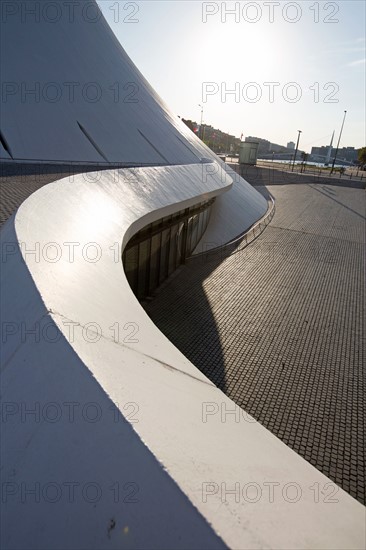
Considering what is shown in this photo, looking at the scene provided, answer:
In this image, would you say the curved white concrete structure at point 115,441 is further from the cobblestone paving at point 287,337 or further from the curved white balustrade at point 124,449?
the cobblestone paving at point 287,337

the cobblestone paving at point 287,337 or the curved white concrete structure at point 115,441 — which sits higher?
the curved white concrete structure at point 115,441

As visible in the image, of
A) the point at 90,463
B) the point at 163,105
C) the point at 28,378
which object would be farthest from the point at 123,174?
the point at 163,105

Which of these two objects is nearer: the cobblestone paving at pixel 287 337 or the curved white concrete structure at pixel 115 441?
the curved white concrete structure at pixel 115 441

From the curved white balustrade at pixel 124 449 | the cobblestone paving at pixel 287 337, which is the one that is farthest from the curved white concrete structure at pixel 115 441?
the cobblestone paving at pixel 287 337

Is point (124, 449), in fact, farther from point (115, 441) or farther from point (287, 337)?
point (287, 337)

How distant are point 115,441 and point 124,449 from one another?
0.08 m

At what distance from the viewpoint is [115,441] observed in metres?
1.97

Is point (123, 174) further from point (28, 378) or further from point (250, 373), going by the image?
point (28, 378)

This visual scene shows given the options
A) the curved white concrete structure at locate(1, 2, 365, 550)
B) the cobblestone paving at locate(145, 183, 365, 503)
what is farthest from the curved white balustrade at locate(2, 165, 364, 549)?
the cobblestone paving at locate(145, 183, 365, 503)

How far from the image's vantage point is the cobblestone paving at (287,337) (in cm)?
686

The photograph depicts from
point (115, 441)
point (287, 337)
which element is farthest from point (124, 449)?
point (287, 337)

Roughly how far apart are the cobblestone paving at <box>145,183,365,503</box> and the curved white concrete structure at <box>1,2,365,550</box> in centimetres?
451

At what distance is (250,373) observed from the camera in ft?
27.3

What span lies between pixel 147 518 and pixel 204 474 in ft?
1.31
